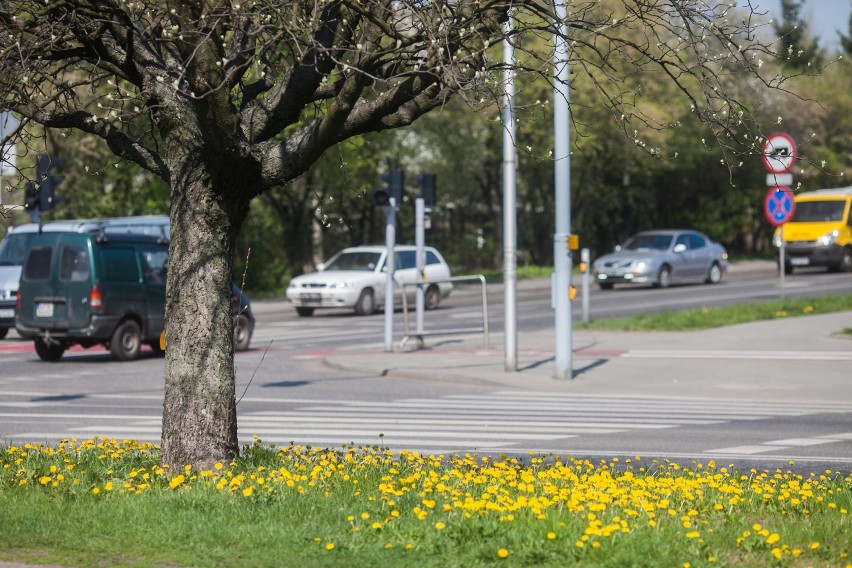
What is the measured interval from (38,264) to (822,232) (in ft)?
100

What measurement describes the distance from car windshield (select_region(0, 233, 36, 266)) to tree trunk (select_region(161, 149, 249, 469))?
67.4 feet

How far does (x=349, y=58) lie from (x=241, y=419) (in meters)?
6.45

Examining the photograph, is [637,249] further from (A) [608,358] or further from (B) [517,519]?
(B) [517,519]

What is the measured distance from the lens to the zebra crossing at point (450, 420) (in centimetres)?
1202

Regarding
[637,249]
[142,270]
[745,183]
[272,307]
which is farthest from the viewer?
[745,183]

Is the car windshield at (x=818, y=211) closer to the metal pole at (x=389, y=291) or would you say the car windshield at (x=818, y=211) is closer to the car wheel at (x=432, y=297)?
the car wheel at (x=432, y=297)

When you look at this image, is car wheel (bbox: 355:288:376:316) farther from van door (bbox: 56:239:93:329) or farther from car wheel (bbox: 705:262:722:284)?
car wheel (bbox: 705:262:722:284)

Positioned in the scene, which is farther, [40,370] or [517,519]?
[40,370]

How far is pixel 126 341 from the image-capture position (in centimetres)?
2144

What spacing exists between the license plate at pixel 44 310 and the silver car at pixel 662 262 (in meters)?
21.7

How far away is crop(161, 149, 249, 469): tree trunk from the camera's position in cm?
809

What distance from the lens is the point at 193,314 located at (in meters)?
8.12

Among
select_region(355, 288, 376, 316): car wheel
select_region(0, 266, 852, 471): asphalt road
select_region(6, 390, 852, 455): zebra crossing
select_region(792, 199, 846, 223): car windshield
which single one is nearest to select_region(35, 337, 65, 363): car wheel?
select_region(0, 266, 852, 471): asphalt road

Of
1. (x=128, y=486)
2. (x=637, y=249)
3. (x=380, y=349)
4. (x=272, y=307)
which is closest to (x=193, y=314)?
(x=128, y=486)
